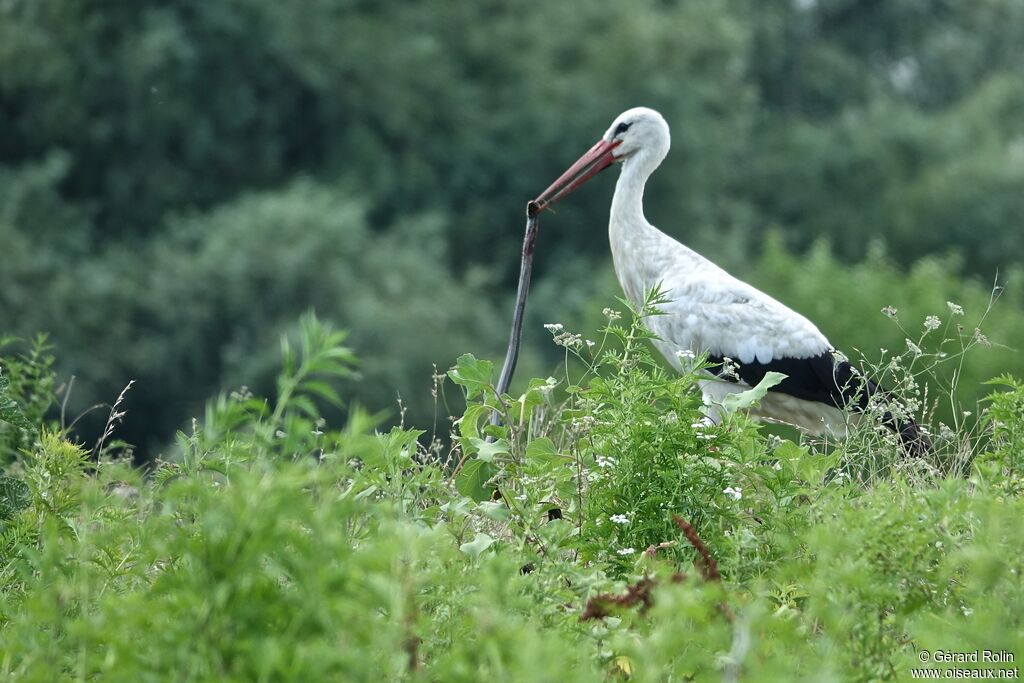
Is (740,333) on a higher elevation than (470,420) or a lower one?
lower

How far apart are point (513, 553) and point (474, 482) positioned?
584 millimetres

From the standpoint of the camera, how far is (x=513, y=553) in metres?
3.79

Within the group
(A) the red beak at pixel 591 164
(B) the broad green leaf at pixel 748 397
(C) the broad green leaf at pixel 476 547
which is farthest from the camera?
(A) the red beak at pixel 591 164

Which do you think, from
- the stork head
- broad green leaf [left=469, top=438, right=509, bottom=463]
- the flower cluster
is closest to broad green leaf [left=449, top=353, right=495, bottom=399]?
broad green leaf [left=469, top=438, right=509, bottom=463]

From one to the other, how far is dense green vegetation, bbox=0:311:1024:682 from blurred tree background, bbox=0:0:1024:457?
18.8 metres

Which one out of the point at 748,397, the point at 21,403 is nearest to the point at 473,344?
the point at 21,403

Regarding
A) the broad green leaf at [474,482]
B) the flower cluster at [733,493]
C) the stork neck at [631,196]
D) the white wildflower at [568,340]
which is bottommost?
the stork neck at [631,196]

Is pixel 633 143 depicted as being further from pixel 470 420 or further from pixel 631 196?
pixel 470 420

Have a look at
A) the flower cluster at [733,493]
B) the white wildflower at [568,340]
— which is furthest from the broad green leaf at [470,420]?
the flower cluster at [733,493]

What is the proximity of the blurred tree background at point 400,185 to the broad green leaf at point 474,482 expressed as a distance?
18543mm

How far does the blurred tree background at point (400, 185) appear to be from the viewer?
26.0m

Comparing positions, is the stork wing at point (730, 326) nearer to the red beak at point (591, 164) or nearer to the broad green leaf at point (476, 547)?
the red beak at point (591, 164)

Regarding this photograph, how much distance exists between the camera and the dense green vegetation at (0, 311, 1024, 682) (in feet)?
8.23

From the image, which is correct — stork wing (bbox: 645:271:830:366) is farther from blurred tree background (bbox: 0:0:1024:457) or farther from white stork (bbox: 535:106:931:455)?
blurred tree background (bbox: 0:0:1024:457)
